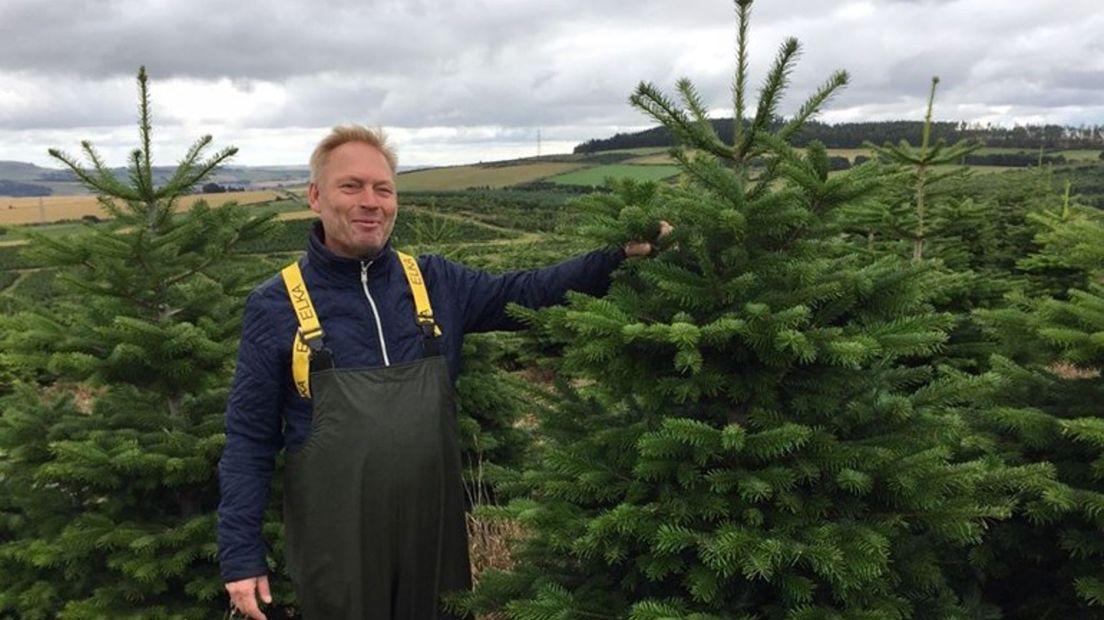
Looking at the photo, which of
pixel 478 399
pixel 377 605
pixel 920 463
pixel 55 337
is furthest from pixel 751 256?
pixel 55 337

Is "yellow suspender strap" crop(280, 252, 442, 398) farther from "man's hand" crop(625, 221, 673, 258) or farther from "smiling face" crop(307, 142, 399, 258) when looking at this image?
"man's hand" crop(625, 221, 673, 258)

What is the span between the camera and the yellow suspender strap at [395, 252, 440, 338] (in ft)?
9.48

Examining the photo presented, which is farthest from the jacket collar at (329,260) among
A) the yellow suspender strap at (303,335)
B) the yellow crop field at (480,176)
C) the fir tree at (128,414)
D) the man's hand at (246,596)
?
the yellow crop field at (480,176)

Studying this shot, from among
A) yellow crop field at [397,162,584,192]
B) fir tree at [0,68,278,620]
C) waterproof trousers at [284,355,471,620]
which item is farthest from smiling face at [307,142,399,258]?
yellow crop field at [397,162,584,192]

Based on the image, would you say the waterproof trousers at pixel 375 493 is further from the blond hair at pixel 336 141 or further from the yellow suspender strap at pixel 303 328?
the blond hair at pixel 336 141

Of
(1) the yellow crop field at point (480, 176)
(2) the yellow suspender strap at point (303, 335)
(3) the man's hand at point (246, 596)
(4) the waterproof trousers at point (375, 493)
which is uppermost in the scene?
(1) the yellow crop field at point (480, 176)

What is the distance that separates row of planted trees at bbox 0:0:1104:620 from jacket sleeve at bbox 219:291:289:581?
35.5 inches

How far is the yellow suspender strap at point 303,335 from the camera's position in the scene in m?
2.70

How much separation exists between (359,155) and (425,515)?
4.61ft

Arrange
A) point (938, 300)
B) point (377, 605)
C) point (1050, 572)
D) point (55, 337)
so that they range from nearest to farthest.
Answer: point (377, 605), point (1050, 572), point (55, 337), point (938, 300)

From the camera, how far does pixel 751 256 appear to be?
2.56m

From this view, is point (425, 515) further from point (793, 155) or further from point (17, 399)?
point (17, 399)

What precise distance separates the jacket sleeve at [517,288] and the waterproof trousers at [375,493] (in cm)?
43

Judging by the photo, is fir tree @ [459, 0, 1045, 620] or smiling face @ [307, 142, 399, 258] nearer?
fir tree @ [459, 0, 1045, 620]
